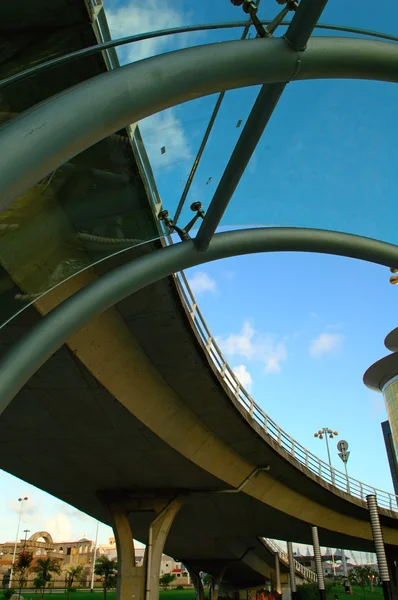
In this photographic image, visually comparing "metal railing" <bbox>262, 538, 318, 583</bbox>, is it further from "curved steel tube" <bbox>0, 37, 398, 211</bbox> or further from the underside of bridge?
"curved steel tube" <bbox>0, 37, 398, 211</bbox>

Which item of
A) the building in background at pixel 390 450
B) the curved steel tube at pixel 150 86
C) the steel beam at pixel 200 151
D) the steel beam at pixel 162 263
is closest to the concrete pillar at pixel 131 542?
the steel beam at pixel 162 263

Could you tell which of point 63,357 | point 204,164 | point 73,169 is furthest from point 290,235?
point 63,357

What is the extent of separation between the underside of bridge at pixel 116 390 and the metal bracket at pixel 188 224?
0.26m

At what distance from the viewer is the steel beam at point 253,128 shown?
4.11m

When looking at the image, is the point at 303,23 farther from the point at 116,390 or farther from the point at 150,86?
the point at 116,390

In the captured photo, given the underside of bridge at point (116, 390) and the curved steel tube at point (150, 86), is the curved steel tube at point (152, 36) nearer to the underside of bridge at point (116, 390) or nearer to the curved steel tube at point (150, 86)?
Answer: the curved steel tube at point (150, 86)


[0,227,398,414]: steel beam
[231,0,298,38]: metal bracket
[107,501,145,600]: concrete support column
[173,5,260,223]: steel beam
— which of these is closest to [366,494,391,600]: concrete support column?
[107,501,145,600]: concrete support column

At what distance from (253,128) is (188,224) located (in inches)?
95.0

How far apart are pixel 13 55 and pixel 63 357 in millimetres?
7820

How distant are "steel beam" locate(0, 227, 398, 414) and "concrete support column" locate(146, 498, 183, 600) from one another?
1626 centimetres

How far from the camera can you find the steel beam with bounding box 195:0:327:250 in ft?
13.5

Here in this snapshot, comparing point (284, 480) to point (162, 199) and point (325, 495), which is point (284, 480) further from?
point (162, 199)

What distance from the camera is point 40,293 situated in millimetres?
6938

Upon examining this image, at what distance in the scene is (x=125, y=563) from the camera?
22547 millimetres
